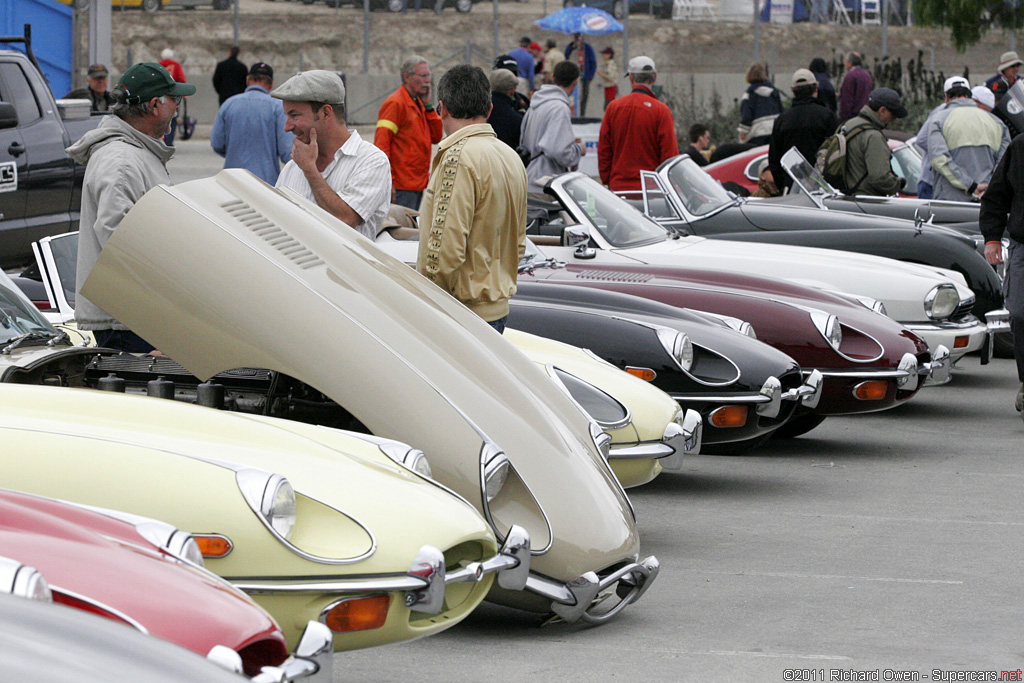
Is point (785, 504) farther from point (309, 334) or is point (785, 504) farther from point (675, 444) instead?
point (309, 334)

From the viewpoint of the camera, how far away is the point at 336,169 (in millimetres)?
6359

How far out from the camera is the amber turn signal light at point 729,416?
666 cm

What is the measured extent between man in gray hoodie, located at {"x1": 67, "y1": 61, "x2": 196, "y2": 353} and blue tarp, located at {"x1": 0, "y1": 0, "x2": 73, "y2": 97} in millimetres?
11214

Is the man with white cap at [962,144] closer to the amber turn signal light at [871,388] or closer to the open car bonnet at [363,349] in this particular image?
the amber turn signal light at [871,388]

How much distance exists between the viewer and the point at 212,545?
11.4 feet

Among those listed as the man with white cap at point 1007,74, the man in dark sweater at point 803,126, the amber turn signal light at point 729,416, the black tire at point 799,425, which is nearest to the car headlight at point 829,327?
the black tire at point 799,425

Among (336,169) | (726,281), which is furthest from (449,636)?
(726,281)

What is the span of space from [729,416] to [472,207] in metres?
1.87

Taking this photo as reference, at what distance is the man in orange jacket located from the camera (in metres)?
10.6

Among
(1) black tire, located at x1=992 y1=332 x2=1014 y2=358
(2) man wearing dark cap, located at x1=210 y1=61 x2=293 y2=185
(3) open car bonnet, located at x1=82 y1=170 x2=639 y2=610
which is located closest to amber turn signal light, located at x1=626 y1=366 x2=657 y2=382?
(3) open car bonnet, located at x1=82 y1=170 x2=639 y2=610

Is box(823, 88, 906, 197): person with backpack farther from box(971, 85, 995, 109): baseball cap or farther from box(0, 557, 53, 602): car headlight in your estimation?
box(0, 557, 53, 602): car headlight

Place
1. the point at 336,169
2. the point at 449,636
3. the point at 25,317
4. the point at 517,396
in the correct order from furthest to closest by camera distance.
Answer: the point at 336,169 → the point at 25,317 → the point at 517,396 → the point at 449,636

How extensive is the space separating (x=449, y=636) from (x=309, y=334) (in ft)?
3.63

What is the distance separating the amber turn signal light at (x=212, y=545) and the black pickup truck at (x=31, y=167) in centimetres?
764
